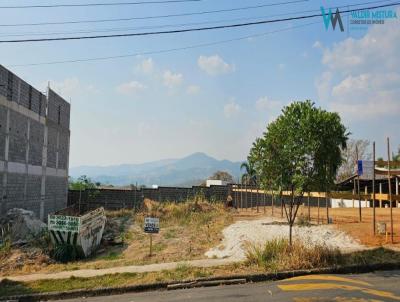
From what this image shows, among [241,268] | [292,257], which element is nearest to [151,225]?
[241,268]

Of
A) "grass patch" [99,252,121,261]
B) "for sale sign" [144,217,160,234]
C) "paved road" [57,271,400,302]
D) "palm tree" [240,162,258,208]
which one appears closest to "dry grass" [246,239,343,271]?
"paved road" [57,271,400,302]

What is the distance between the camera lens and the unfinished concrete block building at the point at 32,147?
2095 cm

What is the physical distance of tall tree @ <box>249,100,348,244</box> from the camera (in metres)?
12.0

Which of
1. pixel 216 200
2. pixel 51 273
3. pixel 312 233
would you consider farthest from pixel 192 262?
pixel 216 200

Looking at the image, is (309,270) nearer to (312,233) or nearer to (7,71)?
(312,233)

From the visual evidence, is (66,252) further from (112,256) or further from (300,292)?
(300,292)

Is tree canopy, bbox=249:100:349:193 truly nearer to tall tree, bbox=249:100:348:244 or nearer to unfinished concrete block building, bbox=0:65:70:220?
tall tree, bbox=249:100:348:244

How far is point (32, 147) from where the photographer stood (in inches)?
992

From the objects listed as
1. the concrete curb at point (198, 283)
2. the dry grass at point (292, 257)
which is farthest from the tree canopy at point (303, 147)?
the concrete curb at point (198, 283)

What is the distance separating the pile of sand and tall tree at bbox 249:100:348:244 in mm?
2106

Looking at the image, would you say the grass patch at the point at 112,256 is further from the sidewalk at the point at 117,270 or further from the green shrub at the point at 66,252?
the sidewalk at the point at 117,270

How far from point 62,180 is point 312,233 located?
2208 centimetres

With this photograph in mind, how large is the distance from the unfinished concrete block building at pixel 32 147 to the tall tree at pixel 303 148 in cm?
A: 1427

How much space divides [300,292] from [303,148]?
4.53m
